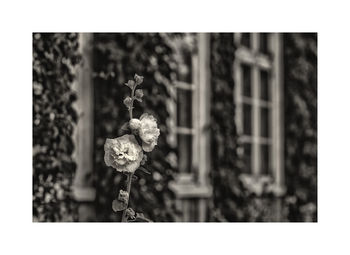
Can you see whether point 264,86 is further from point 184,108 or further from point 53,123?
point 53,123

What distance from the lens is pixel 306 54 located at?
21.4 feet

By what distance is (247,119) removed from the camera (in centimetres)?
591

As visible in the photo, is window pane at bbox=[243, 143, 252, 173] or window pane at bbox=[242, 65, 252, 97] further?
window pane at bbox=[242, 65, 252, 97]

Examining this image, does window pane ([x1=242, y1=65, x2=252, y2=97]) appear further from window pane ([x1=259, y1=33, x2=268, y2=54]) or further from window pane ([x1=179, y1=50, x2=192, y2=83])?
window pane ([x1=179, y1=50, x2=192, y2=83])

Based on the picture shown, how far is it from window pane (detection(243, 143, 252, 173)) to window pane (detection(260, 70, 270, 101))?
2.06 ft

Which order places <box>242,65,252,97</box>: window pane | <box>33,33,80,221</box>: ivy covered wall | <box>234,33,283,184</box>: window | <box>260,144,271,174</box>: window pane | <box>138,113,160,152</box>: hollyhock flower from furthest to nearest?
1. <box>260,144,271,174</box>: window pane
2. <box>242,65,252,97</box>: window pane
3. <box>234,33,283,184</box>: window
4. <box>33,33,80,221</box>: ivy covered wall
5. <box>138,113,160,152</box>: hollyhock flower

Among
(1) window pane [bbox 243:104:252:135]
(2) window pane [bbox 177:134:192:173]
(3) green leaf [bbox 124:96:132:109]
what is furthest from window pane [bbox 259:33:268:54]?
A: (3) green leaf [bbox 124:96:132:109]

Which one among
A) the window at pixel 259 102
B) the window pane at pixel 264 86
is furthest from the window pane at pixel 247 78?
the window pane at pixel 264 86

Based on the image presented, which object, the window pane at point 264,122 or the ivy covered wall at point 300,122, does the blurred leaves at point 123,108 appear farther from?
the ivy covered wall at point 300,122

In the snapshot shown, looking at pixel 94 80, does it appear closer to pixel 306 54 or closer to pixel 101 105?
pixel 101 105

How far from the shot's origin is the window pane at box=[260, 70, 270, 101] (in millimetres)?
6267

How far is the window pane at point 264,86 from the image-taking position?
6.27 m

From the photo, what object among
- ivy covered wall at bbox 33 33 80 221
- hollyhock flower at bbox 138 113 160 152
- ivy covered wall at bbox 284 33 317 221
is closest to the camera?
hollyhock flower at bbox 138 113 160 152

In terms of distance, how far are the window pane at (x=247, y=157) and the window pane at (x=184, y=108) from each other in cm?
90
